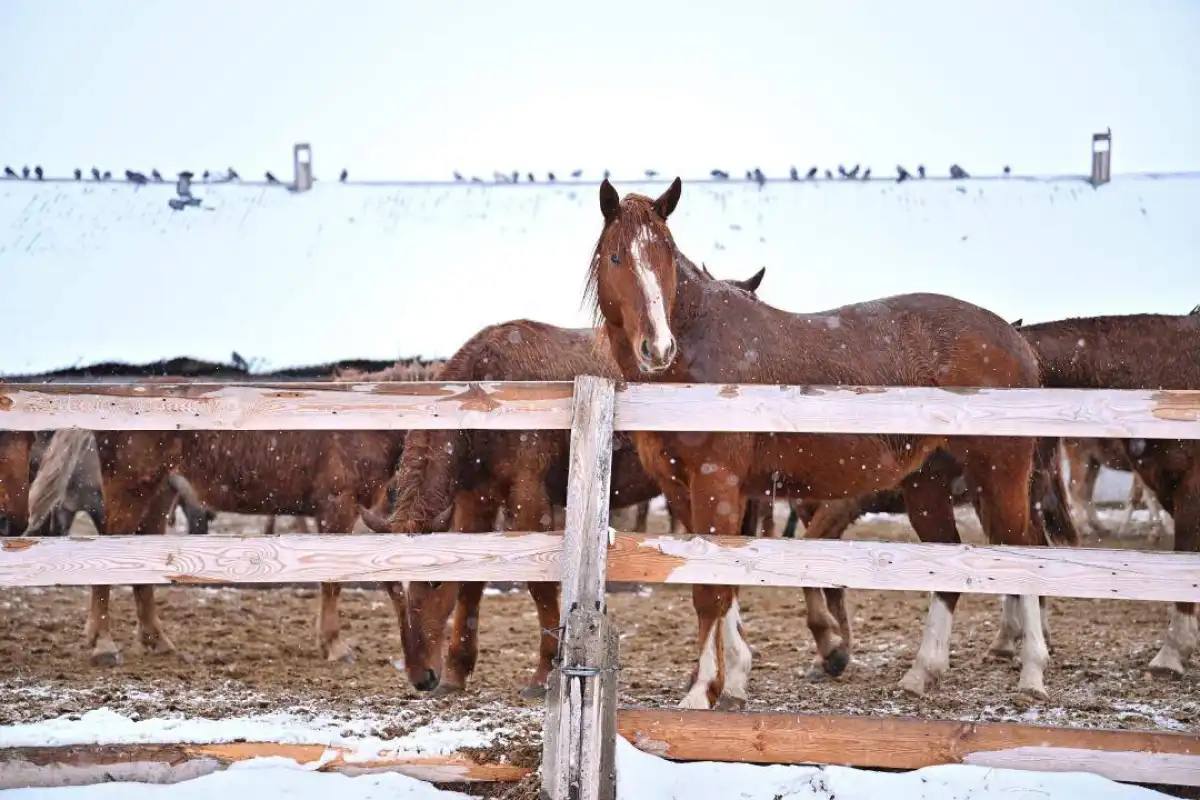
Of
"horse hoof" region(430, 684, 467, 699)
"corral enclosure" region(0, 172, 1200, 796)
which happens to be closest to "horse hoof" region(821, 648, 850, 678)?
"corral enclosure" region(0, 172, 1200, 796)

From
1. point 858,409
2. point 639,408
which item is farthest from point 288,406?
point 858,409

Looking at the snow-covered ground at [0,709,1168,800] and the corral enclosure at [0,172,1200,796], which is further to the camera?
the corral enclosure at [0,172,1200,796]

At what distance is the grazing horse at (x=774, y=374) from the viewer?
18.3 feet

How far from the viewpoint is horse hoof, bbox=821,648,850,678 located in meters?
7.29

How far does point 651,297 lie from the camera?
5383 mm

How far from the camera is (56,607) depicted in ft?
33.8

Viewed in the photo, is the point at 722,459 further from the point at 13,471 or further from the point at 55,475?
the point at 55,475

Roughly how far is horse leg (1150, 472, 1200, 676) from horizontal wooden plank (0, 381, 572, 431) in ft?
17.1

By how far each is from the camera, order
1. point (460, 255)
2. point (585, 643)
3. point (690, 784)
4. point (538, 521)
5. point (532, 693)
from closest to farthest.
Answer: point (585, 643) → point (690, 784) → point (532, 693) → point (538, 521) → point (460, 255)

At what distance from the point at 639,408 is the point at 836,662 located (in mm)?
3817

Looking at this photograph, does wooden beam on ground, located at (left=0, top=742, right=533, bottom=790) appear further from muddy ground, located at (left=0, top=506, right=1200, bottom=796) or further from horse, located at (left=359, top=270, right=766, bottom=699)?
horse, located at (left=359, top=270, right=766, bottom=699)

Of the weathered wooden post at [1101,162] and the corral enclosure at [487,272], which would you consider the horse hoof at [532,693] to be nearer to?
the corral enclosure at [487,272]

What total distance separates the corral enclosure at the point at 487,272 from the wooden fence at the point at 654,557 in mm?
3858

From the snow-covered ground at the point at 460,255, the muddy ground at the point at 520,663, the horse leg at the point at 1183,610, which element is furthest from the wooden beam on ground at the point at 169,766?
the snow-covered ground at the point at 460,255
